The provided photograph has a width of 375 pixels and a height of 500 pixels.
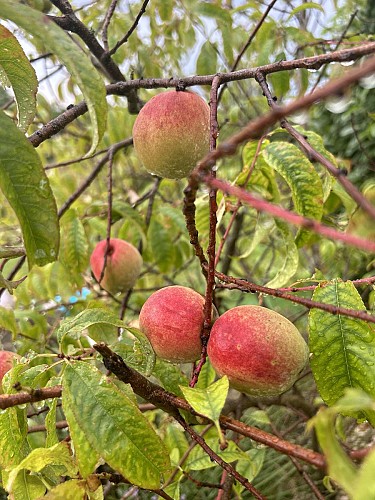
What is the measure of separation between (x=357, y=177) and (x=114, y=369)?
4130 millimetres

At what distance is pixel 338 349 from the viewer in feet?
2.41

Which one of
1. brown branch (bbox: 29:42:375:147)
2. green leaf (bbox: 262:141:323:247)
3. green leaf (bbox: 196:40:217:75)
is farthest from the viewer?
green leaf (bbox: 196:40:217:75)

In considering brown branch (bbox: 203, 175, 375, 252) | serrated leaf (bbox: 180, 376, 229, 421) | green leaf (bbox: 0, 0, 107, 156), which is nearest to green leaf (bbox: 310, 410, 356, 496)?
brown branch (bbox: 203, 175, 375, 252)

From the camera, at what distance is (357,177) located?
443 centimetres

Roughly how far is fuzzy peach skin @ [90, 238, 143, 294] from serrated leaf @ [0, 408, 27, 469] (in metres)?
0.84

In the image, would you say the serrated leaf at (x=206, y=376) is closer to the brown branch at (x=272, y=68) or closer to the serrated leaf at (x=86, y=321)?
the serrated leaf at (x=86, y=321)

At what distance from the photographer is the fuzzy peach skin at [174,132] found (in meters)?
0.96

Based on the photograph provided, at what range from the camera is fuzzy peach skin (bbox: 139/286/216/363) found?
0.87m

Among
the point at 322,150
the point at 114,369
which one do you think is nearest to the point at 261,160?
the point at 322,150

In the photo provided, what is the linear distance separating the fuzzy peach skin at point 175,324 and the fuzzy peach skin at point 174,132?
250 millimetres

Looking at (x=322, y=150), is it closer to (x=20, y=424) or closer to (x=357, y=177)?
(x=20, y=424)

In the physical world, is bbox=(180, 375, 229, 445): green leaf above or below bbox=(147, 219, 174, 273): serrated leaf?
above

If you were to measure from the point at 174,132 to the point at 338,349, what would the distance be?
485mm

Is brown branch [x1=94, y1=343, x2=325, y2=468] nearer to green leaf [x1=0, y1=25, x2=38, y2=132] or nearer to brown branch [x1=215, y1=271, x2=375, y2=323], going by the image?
brown branch [x1=215, y1=271, x2=375, y2=323]
